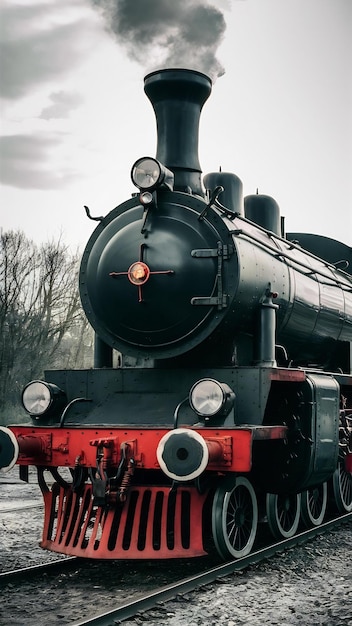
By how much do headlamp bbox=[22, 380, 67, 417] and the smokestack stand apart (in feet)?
6.86

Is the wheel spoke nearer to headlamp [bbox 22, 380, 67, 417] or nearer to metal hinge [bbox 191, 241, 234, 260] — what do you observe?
headlamp [bbox 22, 380, 67, 417]

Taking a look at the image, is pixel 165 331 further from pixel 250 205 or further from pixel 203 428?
pixel 250 205

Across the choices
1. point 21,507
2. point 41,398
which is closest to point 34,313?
point 21,507

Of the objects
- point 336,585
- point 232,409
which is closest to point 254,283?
point 232,409

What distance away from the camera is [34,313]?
26.4m

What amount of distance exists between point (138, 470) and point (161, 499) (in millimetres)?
544

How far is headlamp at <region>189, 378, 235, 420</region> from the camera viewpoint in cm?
562

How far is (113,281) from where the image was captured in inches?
254

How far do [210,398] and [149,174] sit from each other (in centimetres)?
201

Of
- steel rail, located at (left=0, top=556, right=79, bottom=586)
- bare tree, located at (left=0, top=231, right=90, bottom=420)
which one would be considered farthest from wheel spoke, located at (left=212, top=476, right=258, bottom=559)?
bare tree, located at (left=0, top=231, right=90, bottom=420)

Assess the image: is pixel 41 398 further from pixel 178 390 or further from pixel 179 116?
pixel 179 116

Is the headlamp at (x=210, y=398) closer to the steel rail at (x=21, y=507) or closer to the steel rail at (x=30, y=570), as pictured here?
the steel rail at (x=30, y=570)

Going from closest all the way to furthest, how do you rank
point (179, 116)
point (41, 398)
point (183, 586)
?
point (183, 586)
point (41, 398)
point (179, 116)

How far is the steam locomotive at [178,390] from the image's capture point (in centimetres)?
568
